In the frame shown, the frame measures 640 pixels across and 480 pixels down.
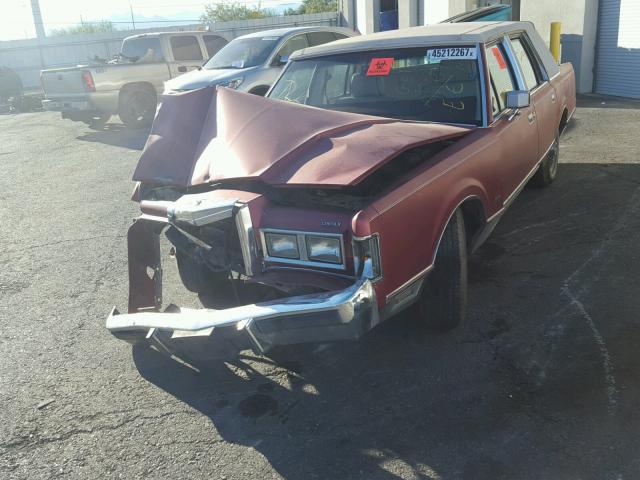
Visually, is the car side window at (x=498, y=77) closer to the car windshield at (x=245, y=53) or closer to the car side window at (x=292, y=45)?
the car windshield at (x=245, y=53)

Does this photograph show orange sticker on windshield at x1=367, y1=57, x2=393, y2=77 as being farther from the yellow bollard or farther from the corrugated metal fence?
the corrugated metal fence

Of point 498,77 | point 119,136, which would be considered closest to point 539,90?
point 498,77

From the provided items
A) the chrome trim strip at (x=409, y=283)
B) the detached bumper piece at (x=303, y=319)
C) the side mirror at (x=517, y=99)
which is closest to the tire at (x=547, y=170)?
the side mirror at (x=517, y=99)

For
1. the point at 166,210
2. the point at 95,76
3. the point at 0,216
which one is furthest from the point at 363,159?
the point at 95,76

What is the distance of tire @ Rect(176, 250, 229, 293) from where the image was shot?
14.0 ft

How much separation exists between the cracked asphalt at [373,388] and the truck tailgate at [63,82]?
7.64 metres

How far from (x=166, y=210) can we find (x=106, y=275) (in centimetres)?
206

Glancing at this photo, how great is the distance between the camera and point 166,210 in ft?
11.4

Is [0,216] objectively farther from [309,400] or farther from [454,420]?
[454,420]

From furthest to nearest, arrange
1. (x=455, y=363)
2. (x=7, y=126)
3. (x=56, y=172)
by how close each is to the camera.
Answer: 1. (x=7, y=126)
2. (x=56, y=172)
3. (x=455, y=363)

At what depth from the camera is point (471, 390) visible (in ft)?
10.7

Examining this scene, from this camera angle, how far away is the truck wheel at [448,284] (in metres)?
3.62

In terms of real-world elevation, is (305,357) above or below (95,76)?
below

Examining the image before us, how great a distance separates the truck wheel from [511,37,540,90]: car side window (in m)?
2.29
